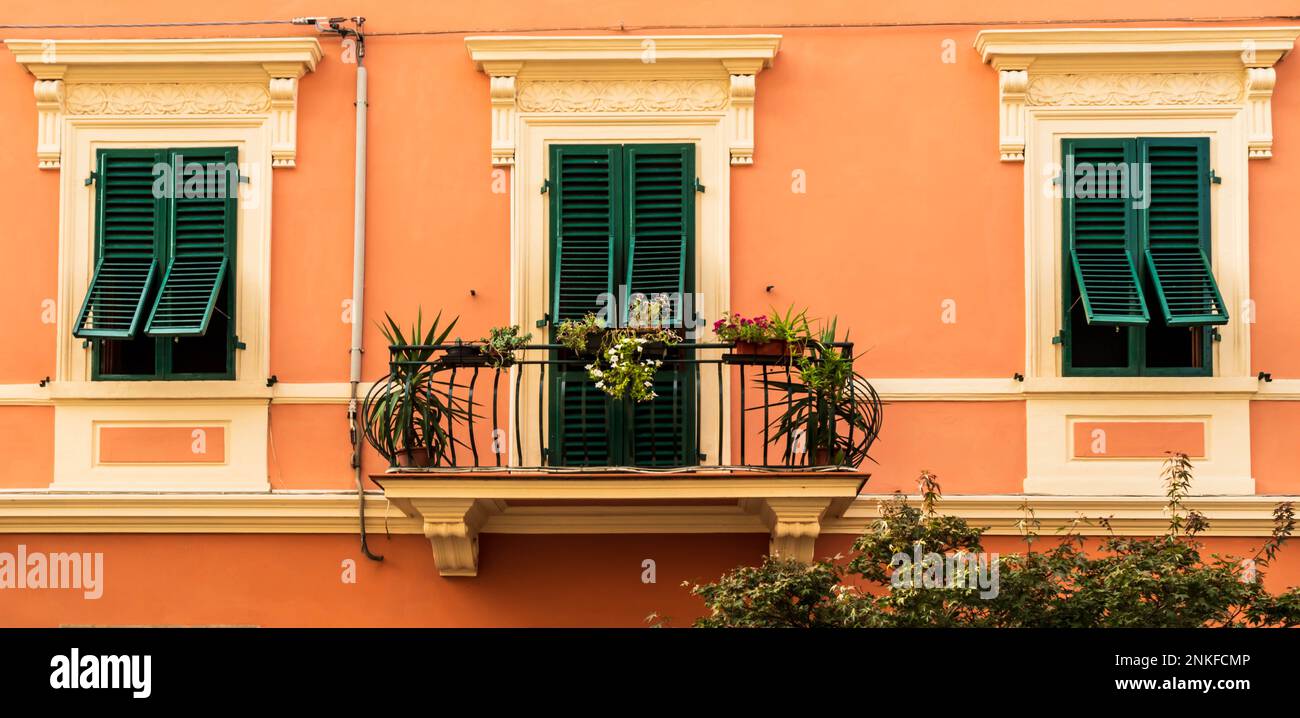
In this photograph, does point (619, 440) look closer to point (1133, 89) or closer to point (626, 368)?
point (626, 368)

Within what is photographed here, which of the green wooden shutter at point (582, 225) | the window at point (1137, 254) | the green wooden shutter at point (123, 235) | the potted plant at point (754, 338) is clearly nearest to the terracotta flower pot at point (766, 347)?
the potted plant at point (754, 338)

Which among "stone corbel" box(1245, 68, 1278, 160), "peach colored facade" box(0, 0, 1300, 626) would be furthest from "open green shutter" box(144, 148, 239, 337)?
"stone corbel" box(1245, 68, 1278, 160)

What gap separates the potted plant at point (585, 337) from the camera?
1302 centimetres

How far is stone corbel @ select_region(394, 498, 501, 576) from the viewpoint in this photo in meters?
13.0

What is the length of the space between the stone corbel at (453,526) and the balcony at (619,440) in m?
0.01

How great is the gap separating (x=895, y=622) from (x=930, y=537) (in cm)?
68

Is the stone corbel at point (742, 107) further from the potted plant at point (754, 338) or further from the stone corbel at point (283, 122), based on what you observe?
the stone corbel at point (283, 122)

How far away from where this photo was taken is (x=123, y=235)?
14.2 metres

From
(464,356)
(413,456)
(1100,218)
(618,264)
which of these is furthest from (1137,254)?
(413,456)

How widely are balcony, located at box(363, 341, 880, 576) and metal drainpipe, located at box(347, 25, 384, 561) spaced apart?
0.85ft

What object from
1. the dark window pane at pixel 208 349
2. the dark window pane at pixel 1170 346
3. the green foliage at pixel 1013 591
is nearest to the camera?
the green foliage at pixel 1013 591

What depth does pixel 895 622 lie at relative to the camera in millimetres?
11422

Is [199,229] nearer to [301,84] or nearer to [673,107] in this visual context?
[301,84]
